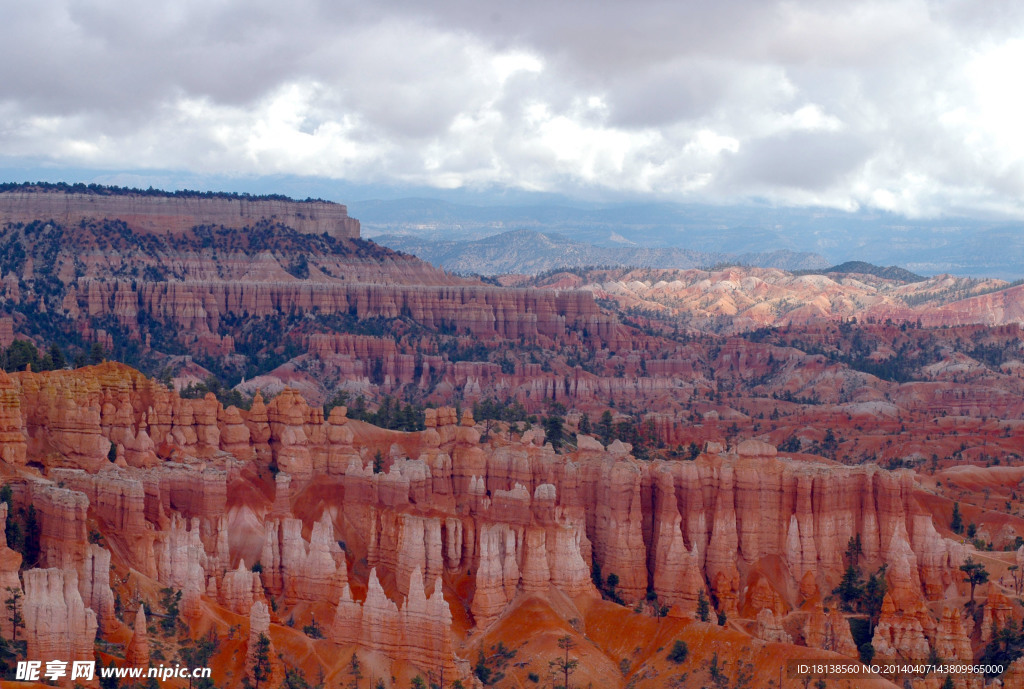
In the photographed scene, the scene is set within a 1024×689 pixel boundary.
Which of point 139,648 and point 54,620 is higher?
point 54,620

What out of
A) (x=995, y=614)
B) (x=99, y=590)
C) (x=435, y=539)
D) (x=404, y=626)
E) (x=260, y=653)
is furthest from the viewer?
(x=435, y=539)

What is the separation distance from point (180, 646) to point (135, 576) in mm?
5148

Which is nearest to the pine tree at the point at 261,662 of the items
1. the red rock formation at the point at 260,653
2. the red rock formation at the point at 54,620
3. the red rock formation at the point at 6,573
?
the red rock formation at the point at 260,653

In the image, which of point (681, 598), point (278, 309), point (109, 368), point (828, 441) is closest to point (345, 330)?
point (278, 309)

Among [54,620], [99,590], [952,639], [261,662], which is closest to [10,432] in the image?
[99,590]

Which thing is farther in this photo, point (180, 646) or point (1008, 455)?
point (1008, 455)

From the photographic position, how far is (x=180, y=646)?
6338cm

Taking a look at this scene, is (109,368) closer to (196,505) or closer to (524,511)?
(196,505)

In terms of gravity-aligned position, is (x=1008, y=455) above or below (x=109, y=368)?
below

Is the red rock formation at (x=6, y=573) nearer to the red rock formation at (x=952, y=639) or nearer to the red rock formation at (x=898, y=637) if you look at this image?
the red rock formation at (x=898, y=637)

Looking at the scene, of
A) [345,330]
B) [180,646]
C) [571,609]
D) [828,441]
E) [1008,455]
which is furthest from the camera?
[345,330]

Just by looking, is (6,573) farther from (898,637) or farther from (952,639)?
(952,639)

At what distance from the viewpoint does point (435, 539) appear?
73.3 meters

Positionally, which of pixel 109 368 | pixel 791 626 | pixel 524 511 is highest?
pixel 109 368
